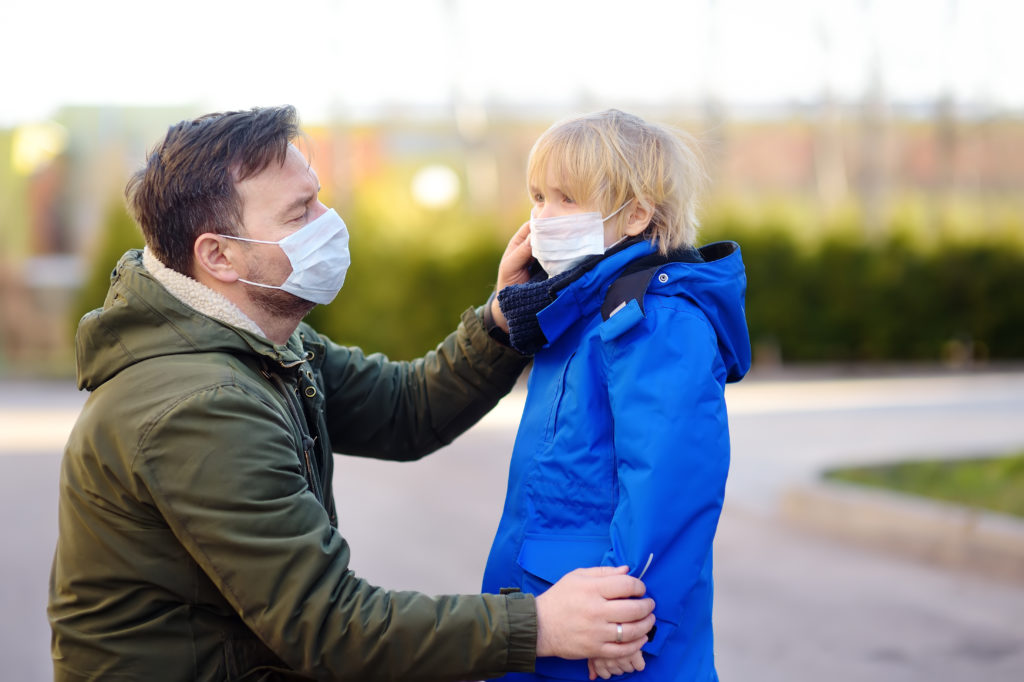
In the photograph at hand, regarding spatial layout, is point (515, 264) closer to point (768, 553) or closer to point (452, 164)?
point (768, 553)

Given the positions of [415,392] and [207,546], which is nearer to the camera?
[207,546]

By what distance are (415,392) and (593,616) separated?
1.09 metres

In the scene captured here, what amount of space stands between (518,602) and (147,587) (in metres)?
0.73

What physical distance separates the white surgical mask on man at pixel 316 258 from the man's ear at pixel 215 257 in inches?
1.0

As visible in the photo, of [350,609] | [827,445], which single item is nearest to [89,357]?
[350,609]

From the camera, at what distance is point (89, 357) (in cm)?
219

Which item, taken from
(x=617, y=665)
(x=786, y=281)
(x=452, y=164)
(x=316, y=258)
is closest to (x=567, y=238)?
(x=316, y=258)

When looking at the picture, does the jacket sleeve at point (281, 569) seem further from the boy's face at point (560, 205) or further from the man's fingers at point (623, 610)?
the boy's face at point (560, 205)

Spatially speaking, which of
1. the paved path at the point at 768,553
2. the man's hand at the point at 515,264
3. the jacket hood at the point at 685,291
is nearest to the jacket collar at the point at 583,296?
the jacket hood at the point at 685,291

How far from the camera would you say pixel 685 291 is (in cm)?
228

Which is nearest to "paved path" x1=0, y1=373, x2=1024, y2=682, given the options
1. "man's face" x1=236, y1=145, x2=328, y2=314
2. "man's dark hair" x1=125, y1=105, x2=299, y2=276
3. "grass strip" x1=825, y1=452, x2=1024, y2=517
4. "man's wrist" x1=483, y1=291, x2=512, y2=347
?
"grass strip" x1=825, y1=452, x2=1024, y2=517

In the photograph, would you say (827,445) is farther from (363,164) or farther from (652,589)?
(363,164)

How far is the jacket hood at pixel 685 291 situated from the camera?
2.29 metres

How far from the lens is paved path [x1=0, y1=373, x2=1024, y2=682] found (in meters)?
4.83
